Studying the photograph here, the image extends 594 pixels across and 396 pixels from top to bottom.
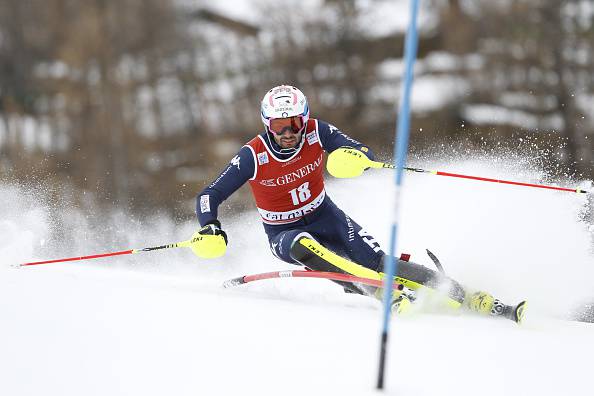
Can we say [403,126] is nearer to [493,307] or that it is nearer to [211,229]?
[493,307]

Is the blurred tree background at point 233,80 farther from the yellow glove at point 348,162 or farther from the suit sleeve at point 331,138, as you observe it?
the yellow glove at point 348,162

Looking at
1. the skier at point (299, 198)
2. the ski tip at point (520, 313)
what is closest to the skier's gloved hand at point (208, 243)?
the skier at point (299, 198)

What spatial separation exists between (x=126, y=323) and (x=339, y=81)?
18.0 m

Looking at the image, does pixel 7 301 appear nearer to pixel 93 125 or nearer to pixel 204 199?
pixel 204 199

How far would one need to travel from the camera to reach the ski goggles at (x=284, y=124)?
4535mm

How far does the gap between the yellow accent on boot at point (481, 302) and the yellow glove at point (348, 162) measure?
1.04 metres

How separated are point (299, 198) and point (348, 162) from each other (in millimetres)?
488

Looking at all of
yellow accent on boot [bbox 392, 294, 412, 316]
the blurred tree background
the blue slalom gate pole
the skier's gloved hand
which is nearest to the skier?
the skier's gloved hand

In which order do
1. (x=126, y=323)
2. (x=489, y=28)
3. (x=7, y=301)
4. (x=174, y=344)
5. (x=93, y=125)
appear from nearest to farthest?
(x=174, y=344), (x=126, y=323), (x=7, y=301), (x=489, y=28), (x=93, y=125)

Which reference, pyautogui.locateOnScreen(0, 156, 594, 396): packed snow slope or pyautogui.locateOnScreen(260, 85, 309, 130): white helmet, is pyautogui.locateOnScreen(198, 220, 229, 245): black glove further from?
pyautogui.locateOnScreen(260, 85, 309, 130): white helmet

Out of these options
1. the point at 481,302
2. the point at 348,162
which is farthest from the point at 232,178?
the point at 481,302

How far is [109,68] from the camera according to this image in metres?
23.2

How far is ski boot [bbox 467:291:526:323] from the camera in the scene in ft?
12.6

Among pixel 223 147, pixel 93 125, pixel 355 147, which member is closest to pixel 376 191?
pixel 355 147
